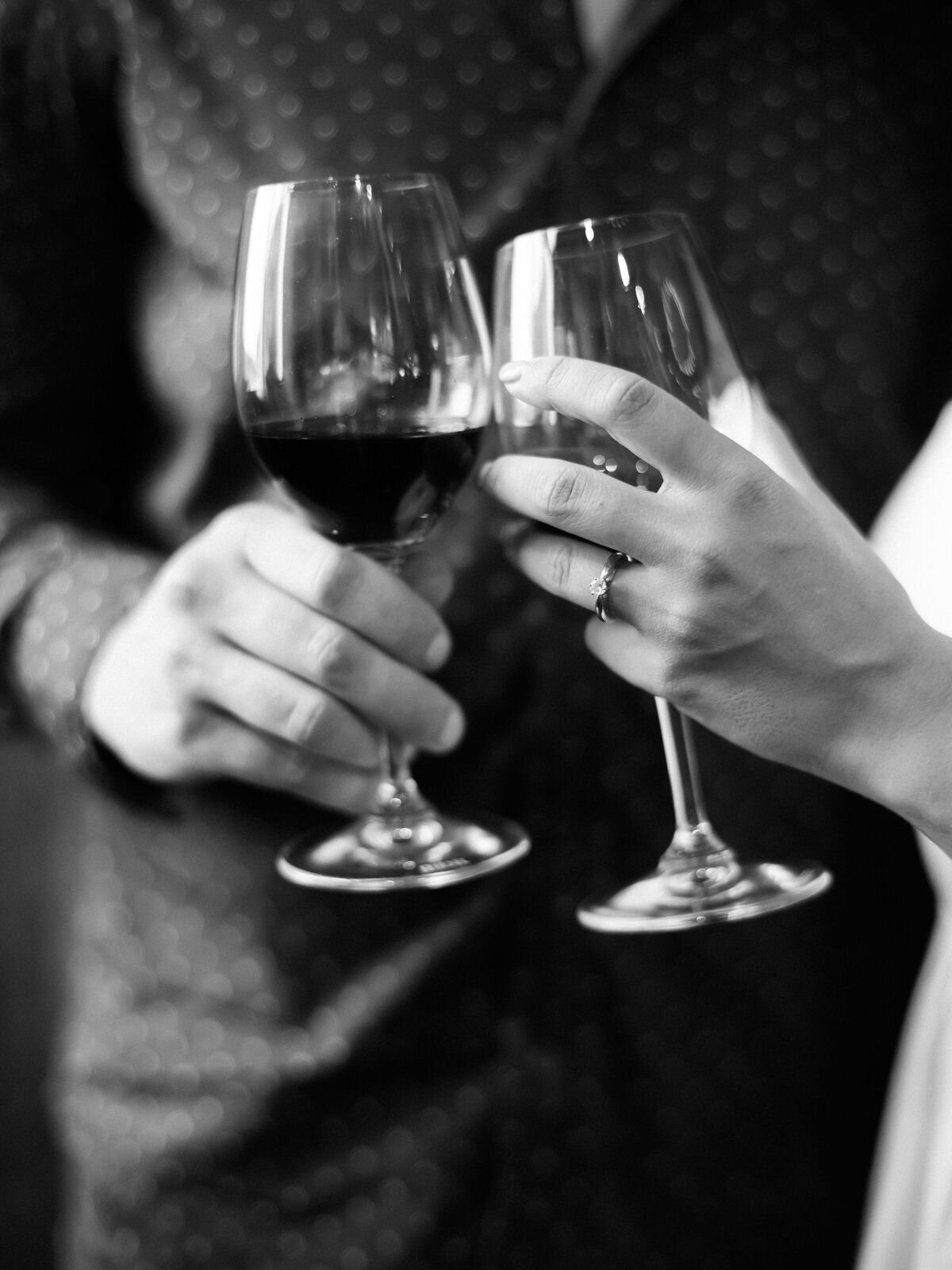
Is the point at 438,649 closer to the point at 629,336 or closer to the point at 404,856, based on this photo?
the point at 404,856

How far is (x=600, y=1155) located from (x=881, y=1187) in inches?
8.5

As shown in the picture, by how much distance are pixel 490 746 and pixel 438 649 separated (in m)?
0.23

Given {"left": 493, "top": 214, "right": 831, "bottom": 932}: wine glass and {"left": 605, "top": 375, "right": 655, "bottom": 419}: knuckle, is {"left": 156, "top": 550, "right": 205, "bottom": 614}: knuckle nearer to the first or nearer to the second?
{"left": 493, "top": 214, "right": 831, "bottom": 932}: wine glass

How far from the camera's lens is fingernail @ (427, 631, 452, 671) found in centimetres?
87

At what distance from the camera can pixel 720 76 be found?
104 cm

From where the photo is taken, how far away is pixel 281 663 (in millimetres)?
853

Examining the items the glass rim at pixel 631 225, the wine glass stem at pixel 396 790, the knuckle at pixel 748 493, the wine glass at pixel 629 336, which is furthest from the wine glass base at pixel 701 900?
the glass rim at pixel 631 225

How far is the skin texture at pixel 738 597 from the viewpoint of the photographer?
0.69 meters

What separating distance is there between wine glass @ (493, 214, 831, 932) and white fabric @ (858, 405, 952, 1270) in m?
0.25

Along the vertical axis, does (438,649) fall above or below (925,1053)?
above

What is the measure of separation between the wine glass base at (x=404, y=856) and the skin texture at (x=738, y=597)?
0.14 meters

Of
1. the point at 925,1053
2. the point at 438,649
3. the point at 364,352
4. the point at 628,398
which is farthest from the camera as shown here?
the point at 925,1053

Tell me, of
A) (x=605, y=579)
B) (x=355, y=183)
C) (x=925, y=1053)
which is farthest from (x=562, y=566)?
(x=925, y=1053)

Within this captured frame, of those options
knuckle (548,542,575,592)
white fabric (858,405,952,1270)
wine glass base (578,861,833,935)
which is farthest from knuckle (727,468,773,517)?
white fabric (858,405,952,1270)
